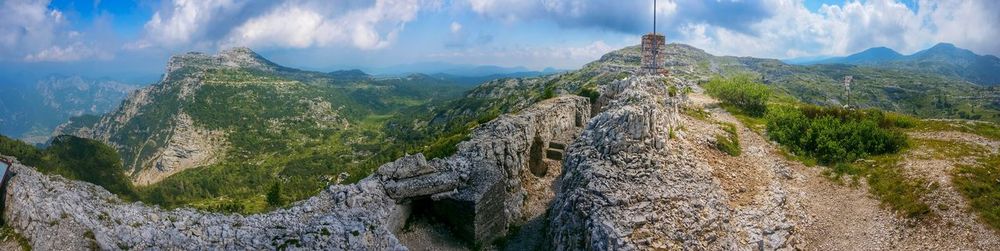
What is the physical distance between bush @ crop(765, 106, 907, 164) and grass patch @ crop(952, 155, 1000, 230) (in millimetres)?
5712

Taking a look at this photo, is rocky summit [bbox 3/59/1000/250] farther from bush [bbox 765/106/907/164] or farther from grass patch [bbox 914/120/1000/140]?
grass patch [bbox 914/120/1000/140]

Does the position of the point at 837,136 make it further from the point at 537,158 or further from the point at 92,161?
the point at 92,161

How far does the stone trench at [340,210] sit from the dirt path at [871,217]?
18579mm

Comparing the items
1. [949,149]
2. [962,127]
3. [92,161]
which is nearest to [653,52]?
[962,127]

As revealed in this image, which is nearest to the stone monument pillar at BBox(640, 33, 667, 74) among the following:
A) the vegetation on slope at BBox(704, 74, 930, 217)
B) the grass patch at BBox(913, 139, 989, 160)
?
the vegetation on slope at BBox(704, 74, 930, 217)

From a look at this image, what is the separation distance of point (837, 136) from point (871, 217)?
12.5 m

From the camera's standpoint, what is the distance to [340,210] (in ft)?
99.1

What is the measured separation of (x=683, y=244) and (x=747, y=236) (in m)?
3.94

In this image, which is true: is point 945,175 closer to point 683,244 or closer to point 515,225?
point 683,244

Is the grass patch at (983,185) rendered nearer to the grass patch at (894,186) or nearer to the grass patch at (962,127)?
the grass patch at (894,186)

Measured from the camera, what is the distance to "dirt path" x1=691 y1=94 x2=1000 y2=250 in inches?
968

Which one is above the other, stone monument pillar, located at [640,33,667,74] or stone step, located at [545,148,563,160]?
stone monument pillar, located at [640,33,667,74]

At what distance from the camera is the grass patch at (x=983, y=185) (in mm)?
24844


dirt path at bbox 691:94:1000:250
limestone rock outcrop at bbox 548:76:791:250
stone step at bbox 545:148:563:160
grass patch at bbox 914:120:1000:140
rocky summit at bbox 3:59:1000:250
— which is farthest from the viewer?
stone step at bbox 545:148:563:160
